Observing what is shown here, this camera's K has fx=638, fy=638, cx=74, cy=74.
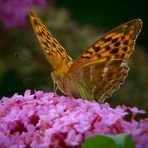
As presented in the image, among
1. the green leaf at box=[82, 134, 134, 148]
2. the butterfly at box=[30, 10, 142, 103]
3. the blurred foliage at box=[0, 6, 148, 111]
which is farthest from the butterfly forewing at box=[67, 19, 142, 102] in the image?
the blurred foliage at box=[0, 6, 148, 111]

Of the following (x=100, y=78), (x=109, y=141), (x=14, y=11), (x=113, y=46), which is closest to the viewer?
(x=109, y=141)

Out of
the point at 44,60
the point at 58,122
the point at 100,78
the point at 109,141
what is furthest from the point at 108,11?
the point at 109,141

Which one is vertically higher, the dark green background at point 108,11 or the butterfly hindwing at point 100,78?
the dark green background at point 108,11

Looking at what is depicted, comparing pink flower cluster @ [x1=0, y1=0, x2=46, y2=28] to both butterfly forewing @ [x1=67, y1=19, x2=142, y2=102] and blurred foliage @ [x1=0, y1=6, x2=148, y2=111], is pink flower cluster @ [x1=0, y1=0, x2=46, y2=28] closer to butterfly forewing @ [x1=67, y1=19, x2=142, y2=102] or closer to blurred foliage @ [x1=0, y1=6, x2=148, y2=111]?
blurred foliage @ [x1=0, y1=6, x2=148, y2=111]

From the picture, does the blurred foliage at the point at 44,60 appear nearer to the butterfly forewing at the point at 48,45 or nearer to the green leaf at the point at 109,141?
the butterfly forewing at the point at 48,45

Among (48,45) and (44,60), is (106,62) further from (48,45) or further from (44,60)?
(44,60)

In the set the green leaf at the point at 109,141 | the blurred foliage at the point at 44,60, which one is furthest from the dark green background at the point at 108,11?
the green leaf at the point at 109,141
